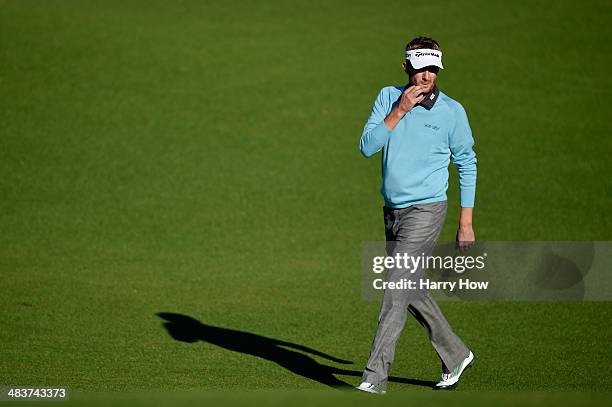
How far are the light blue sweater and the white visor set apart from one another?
28 cm

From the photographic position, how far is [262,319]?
11656 millimetres

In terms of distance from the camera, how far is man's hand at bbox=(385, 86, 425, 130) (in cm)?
783

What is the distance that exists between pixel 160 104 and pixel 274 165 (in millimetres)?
2858

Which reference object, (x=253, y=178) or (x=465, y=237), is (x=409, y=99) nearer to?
(x=465, y=237)

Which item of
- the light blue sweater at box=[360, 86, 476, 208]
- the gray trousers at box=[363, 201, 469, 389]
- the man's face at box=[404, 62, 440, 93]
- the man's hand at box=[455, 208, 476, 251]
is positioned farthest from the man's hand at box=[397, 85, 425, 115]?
the man's hand at box=[455, 208, 476, 251]

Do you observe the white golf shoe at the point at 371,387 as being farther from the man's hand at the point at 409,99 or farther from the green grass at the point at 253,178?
the man's hand at the point at 409,99

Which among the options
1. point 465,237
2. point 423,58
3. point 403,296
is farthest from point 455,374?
point 423,58

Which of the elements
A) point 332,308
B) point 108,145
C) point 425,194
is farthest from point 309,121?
point 425,194

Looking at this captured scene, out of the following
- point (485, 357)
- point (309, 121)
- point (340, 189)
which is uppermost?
point (309, 121)

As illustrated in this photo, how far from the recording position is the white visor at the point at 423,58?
806 cm

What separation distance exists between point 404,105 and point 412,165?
54 cm

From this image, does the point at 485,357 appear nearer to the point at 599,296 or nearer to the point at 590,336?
the point at 590,336

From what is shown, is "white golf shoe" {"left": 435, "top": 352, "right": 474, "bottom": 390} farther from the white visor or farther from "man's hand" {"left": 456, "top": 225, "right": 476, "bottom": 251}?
the white visor

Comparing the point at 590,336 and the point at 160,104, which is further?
the point at 160,104
